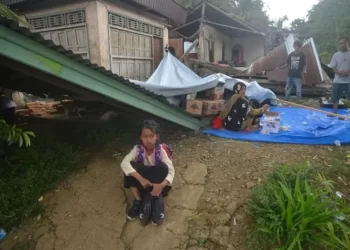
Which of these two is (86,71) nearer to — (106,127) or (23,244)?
(23,244)

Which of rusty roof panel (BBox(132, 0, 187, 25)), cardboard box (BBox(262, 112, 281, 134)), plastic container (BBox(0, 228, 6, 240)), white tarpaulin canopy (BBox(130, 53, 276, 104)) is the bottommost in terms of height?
plastic container (BBox(0, 228, 6, 240))

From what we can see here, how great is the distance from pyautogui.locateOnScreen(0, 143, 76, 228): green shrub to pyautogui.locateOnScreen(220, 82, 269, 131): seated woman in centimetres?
320

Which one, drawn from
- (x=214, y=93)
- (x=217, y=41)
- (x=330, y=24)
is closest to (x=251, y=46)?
(x=217, y=41)

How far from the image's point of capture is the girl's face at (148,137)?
2652mm

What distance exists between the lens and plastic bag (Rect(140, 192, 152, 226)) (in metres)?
2.62

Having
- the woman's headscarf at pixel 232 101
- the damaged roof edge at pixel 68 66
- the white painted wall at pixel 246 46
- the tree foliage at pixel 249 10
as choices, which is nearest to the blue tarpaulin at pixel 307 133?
the woman's headscarf at pixel 232 101

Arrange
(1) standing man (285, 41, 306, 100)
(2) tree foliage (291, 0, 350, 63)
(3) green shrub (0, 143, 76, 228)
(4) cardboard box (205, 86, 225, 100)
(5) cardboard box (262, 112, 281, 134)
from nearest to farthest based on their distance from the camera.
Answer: (3) green shrub (0, 143, 76, 228) < (5) cardboard box (262, 112, 281, 134) < (4) cardboard box (205, 86, 225, 100) < (1) standing man (285, 41, 306, 100) < (2) tree foliage (291, 0, 350, 63)

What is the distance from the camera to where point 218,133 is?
488 cm

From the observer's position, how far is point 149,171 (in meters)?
2.71

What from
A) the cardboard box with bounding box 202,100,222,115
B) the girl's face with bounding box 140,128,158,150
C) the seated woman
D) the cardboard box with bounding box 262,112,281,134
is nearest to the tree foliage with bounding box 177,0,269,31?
the cardboard box with bounding box 202,100,222,115

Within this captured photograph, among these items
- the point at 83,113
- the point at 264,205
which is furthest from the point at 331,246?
the point at 83,113

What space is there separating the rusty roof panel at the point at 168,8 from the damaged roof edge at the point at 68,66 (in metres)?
4.67

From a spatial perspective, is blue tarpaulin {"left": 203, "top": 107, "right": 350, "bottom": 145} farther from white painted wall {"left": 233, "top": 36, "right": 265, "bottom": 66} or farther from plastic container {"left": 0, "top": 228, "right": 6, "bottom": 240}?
white painted wall {"left": 233, "top": 36, "right": 265, "bottom": 66}

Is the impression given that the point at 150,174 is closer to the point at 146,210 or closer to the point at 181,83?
the point at 146,210
